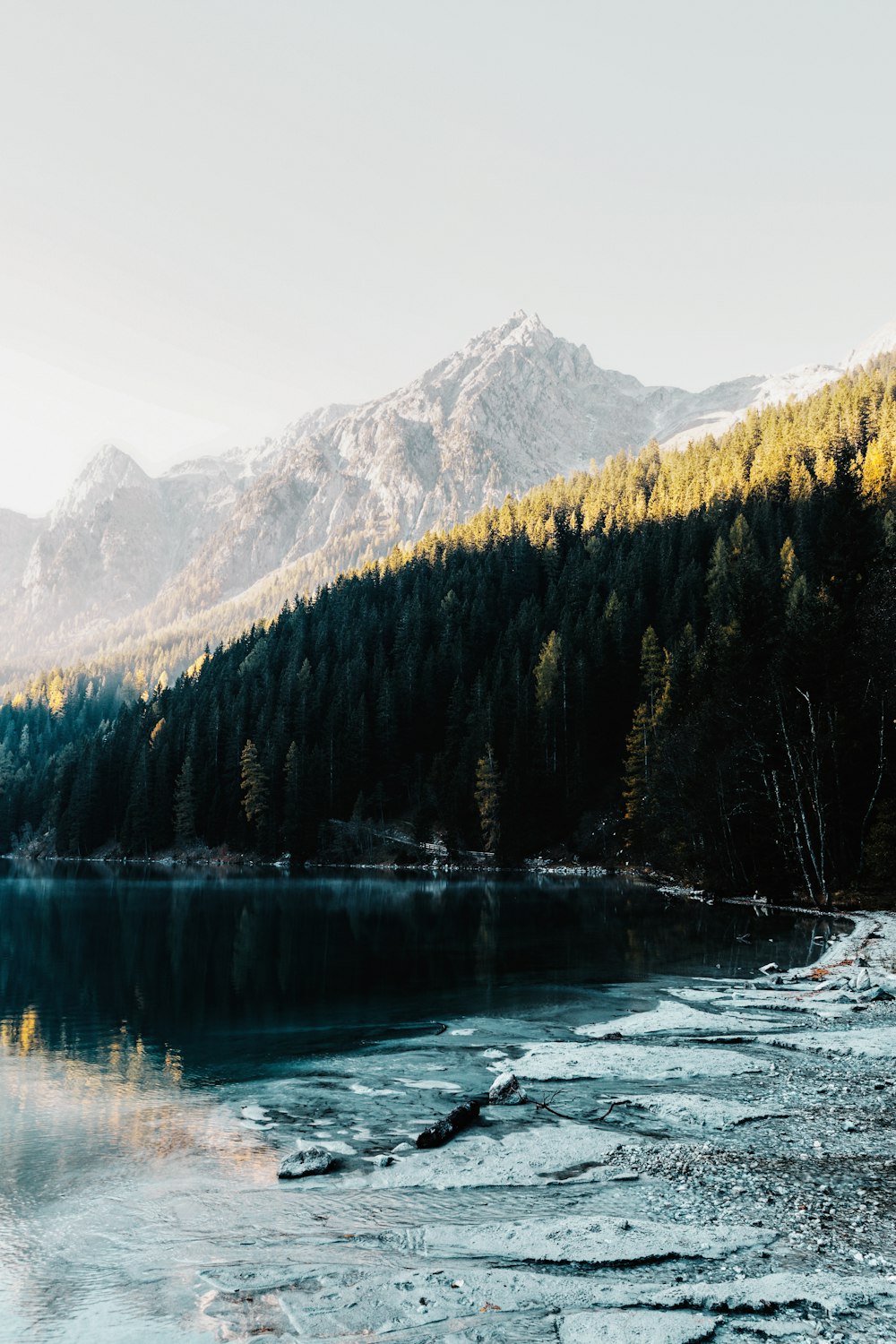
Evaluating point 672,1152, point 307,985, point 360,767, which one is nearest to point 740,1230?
point 672,1152

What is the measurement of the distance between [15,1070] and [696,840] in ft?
163

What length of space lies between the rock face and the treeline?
34.0 metres

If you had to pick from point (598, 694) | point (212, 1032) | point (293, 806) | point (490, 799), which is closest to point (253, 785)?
point (293, 806)

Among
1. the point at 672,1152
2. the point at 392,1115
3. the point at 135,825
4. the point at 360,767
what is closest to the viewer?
the point at 672,1152

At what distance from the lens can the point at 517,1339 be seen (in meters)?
7.54

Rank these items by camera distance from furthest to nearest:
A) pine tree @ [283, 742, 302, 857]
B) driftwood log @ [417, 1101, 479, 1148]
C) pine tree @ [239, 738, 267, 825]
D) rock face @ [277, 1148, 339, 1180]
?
pine tree @ [239, 738, 267, 825] < pine tree @ [283, 742, 302, 857] < driftwood log @ [417, 1101, 479, 1148] < rock face @ [277, 1148, 339, 1180]

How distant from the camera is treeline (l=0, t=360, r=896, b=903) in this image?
47250mm

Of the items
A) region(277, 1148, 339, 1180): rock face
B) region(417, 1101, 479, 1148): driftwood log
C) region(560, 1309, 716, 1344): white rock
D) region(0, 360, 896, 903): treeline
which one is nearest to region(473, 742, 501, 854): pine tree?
region(0, 360, 896, 903): treeline

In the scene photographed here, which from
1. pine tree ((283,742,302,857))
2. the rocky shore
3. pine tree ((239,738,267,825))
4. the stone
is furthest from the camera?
pine tree ((239,738,267,825))

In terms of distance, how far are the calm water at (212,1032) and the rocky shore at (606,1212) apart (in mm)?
660

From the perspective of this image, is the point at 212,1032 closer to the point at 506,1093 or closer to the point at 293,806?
the point at 506,1093

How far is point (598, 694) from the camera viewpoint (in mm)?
102000

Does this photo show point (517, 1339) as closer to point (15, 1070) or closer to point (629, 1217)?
point (629, 1217)

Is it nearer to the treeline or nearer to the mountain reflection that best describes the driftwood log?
the mountain reflection
